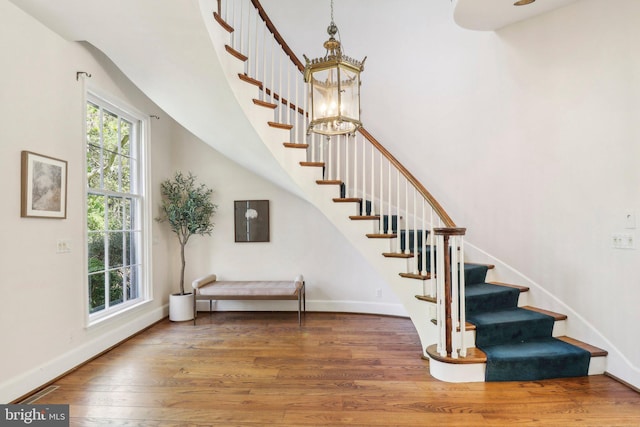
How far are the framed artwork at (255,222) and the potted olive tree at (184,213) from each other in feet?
1.46

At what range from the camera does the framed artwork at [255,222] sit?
4.88 meters

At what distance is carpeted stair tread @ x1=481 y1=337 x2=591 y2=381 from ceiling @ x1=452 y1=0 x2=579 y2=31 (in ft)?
9.98

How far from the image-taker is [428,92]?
14.5 feet

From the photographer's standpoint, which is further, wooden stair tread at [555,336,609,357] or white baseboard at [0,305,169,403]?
wooden stair tread at [555,336,609,357]

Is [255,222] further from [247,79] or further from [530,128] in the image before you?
[530,128]

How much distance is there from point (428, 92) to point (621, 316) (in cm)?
320

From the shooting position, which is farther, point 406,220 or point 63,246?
point 406,220

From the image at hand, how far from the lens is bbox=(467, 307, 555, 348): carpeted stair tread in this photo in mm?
2846

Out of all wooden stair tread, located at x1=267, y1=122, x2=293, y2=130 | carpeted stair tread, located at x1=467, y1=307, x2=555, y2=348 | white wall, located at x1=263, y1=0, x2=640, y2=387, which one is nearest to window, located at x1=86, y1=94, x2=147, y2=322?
wooden stair tread, located at x1=267, y1=122, x2=293, y2=130

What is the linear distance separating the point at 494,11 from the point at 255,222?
3.77 m

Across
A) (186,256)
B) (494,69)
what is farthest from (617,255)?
(186,256)

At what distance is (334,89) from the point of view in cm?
258

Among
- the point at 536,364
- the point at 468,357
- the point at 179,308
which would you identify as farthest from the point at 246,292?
the point at 536,364

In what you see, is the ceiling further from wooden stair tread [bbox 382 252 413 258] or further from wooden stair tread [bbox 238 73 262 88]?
wooden stair tread [bbox 382 252 413 258]
